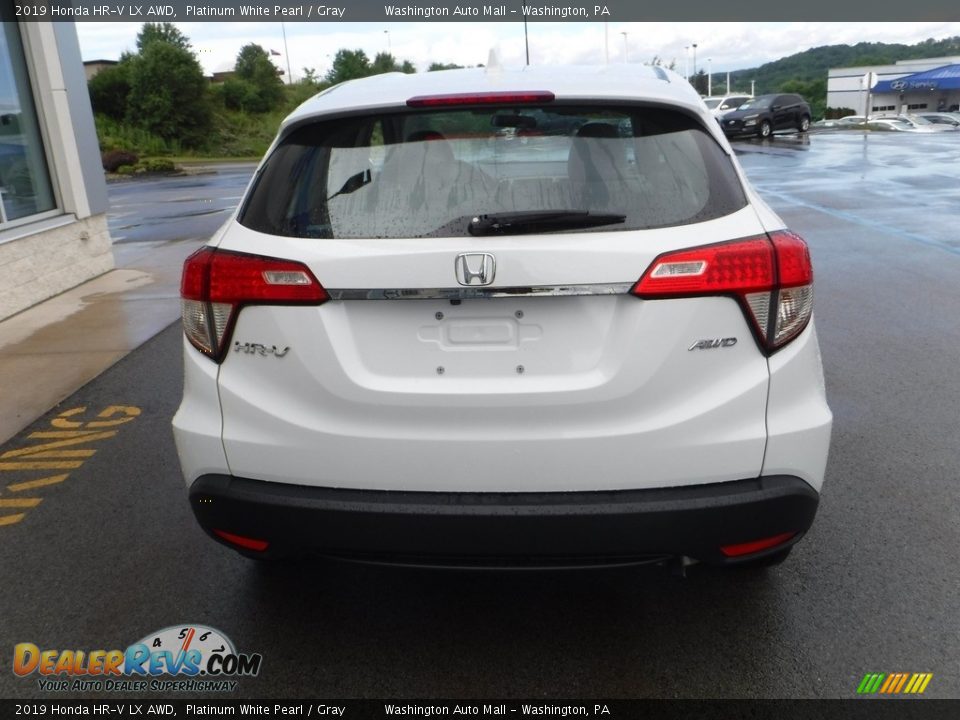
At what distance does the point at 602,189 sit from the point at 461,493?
3.08 feet

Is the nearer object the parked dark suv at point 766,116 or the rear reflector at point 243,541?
the rear reflector at point 243,541

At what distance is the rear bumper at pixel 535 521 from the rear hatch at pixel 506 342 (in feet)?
0.15

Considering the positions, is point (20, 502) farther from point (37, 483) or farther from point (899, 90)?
point (899, 90)

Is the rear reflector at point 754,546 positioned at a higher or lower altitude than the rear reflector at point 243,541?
lower

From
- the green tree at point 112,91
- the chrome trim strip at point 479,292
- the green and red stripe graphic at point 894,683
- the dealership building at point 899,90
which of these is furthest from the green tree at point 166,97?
the dealership building at point 899,90

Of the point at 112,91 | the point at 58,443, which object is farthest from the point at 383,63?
the point at 58,443

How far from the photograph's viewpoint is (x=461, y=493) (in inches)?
95.0

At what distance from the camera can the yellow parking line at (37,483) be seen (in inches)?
170

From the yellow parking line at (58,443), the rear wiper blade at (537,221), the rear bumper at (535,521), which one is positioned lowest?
the yellow parking line at (58,443)

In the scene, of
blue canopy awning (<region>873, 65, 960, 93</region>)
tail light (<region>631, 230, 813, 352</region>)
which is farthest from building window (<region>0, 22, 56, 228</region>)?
blue canopy awning (<region>873, 65, 960, 93</region>)

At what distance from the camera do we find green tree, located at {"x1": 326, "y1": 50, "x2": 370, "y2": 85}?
76500mm

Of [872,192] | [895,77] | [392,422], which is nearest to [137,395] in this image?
[392,422]

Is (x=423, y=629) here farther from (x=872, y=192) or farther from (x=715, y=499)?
(x=872, y=192)

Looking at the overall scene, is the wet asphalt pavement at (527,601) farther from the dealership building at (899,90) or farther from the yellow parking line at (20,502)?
the dealership building at (899,90)
